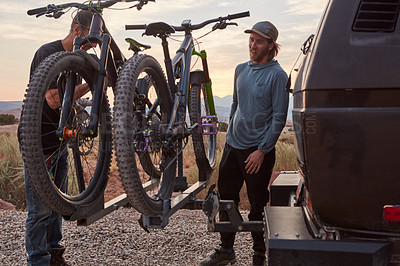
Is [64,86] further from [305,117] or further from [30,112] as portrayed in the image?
[305,117]

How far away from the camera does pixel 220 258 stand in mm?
3771

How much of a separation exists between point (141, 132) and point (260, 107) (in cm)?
111

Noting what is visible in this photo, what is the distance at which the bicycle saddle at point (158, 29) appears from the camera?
3498 millimetres

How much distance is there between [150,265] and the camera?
3.98 m

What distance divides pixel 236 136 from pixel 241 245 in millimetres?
1474

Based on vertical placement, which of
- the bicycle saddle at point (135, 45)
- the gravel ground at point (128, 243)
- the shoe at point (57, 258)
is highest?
the bicycle saddle at point (135, 45)

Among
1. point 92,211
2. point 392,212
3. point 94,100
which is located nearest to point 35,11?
point 94,100

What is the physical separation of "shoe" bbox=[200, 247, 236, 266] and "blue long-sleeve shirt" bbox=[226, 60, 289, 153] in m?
1.01

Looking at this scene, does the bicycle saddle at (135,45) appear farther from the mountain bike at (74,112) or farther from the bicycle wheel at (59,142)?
the bicycle wheel at (59,142)

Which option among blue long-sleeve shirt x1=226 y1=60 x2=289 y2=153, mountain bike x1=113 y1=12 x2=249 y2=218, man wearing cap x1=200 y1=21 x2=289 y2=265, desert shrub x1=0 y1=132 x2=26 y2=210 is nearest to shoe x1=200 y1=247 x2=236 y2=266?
man wearing cap x1=200 y1=21 x2=289 y2=265

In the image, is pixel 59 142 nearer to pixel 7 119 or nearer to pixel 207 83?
pixel 207 83

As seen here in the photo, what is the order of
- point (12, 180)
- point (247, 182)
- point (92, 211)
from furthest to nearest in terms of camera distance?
1. point (12, 180)
2. point (247, 182)
3. point (92, 211)

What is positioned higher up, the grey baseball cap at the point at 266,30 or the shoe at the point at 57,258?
the grey baseball cap at the point at 266,30

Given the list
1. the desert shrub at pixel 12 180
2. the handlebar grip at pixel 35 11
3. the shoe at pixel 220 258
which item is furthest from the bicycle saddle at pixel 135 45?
the desert shrub at pixel 12 180
